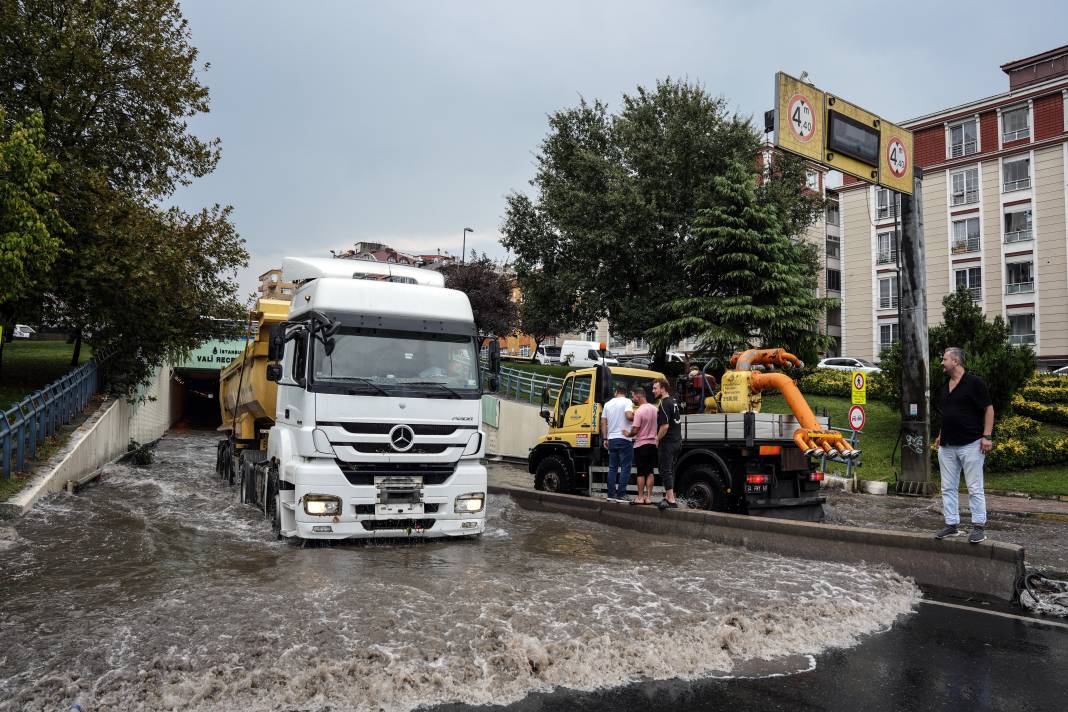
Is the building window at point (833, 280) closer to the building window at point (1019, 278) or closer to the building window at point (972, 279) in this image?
the building window at point (972, 279)

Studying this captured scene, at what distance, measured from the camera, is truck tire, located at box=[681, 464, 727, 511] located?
11180 millimetres

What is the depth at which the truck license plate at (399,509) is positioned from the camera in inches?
339

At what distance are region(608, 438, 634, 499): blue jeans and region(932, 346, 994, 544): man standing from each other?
4343 mm

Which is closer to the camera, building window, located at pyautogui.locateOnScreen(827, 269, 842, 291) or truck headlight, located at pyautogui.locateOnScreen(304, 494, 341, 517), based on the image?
truck headlight, located at pyautogui.locateOnScreen(304, 494, 341, 517)

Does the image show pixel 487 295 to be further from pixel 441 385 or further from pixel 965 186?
pixel 441 385

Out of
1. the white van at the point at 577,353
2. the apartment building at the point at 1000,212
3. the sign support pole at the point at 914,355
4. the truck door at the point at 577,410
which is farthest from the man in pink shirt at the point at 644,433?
the white van at the point at 577,353

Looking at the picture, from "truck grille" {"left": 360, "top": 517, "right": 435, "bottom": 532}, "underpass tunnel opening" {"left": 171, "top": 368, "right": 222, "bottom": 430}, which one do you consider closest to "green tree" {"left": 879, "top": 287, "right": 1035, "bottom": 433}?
"truck grille" {"left": 360, "top": 517, "right": 435, "bottom": 532}

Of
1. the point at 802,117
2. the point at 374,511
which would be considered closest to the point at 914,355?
the point at 802,117

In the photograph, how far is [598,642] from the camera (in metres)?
5.37

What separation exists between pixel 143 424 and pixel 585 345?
29.6 metres

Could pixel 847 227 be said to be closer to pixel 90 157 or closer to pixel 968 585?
pixel 90 157

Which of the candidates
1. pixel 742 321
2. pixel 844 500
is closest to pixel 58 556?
pixel 844 500

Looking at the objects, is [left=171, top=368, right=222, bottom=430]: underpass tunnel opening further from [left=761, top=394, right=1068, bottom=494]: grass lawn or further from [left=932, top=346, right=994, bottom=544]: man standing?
[left=932, top=346, right=994, bottom=544]: man standing

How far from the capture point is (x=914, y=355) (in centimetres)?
1653
